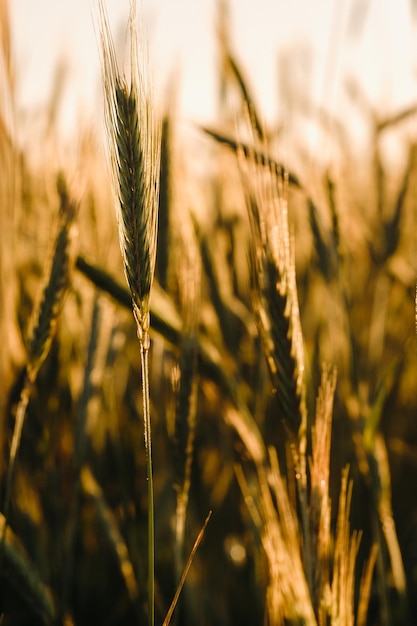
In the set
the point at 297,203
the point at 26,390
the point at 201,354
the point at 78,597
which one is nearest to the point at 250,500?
the point at 201,354

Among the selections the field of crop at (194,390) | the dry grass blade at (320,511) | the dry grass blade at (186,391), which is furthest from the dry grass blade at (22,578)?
the dry grass blade at (320,511)

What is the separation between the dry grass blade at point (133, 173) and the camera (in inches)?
14.5

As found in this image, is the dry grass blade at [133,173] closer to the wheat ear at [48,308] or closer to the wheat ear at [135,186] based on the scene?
the wheat ear at [135,186]

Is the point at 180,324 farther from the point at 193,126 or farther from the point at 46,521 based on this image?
the point at 46,521

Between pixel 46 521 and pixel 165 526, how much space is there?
0.22 metres

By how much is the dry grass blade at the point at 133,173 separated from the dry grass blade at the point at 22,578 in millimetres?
242

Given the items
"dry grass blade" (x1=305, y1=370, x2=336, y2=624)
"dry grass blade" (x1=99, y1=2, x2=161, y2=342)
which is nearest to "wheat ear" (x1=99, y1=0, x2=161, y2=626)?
"dry grass blade" (x1=99, y1=2, x2=161, y2=342)

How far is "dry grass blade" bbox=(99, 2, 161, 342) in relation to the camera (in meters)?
0.37

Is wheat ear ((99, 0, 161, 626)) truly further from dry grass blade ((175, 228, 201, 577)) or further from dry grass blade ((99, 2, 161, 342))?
dry grass blade ((175, 228, 201, 577))

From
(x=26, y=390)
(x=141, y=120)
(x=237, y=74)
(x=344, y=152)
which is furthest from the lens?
(x=344, y=152)

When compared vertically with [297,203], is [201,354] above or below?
below

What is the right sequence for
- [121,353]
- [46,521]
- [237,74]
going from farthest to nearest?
[121,353] < [46,521] < [237,74]

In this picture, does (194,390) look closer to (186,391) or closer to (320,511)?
(186,391)

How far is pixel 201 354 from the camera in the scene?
606 mm
